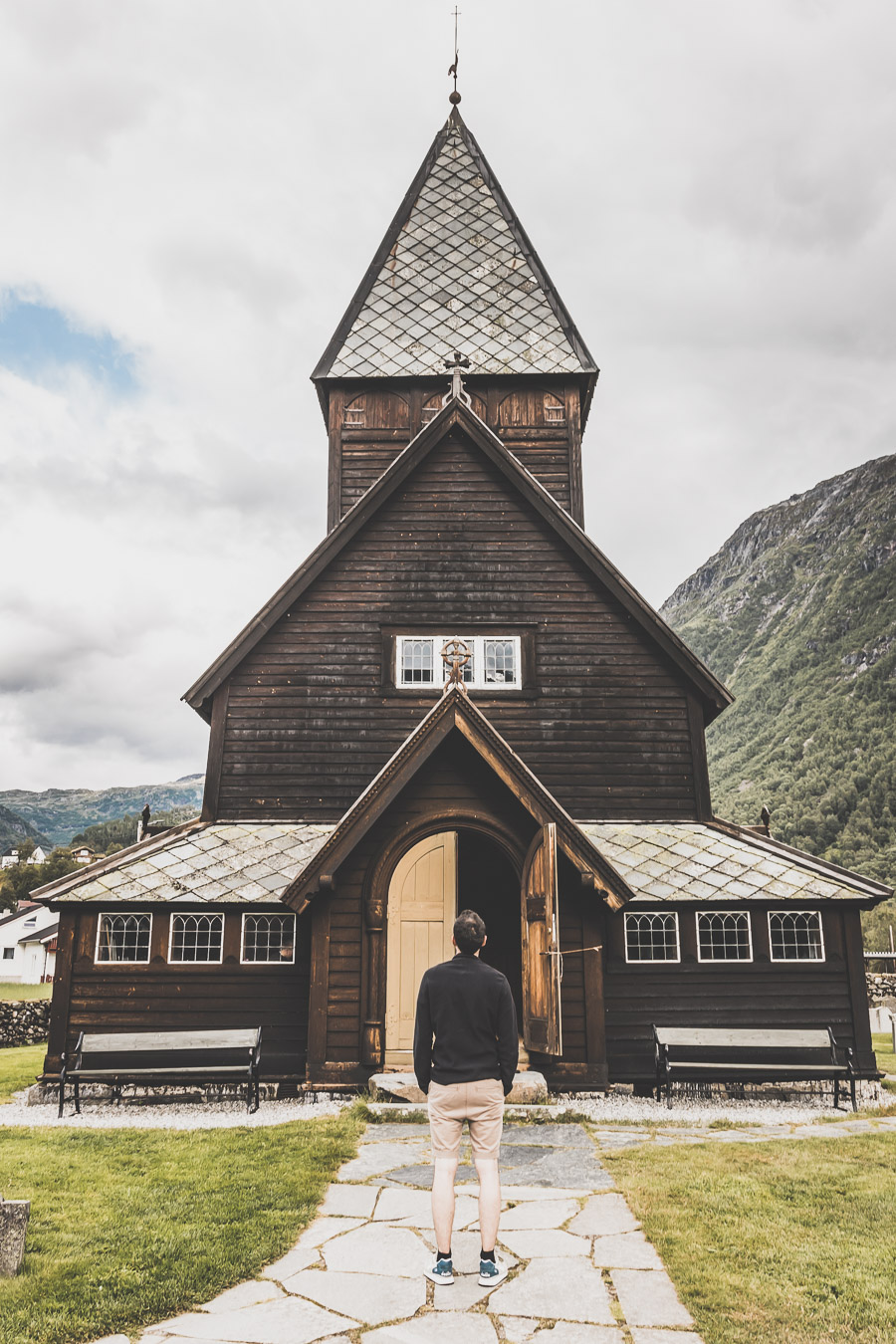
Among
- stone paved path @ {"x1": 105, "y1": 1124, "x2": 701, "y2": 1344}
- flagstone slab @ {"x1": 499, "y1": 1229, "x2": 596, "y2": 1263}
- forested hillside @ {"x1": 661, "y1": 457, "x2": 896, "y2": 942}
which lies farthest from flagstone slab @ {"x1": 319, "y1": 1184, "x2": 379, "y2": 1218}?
forested hillside @ {"x1": 661, "y1": 457, "x2": 896, "y2": 942}

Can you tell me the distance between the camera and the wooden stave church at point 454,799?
11.9 meters

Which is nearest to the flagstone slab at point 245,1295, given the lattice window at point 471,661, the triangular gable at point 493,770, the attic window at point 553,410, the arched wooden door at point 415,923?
the triangular gable at point 493,770

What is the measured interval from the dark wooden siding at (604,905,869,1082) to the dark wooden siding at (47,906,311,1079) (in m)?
4.34

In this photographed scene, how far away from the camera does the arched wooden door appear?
41.8ft

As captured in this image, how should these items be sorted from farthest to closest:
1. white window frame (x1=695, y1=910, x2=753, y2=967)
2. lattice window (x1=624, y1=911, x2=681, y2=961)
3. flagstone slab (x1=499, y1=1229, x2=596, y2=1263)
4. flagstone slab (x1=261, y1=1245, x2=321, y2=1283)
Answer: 1. lattice window (x1=624, y1=911, x2=681, y2=961)
2. white window frame (x1=695, y1=910, x2=753, y2=967)
3. flagstone slab (x1=499, y1=1229, x2=596, y2=1263)
4. flagstone slab (x1=261, y1=1245, x2=321, y2=1283)

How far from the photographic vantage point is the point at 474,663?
1514 centimetres

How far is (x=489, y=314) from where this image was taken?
778 inches

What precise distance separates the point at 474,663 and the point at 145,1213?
9821 mm

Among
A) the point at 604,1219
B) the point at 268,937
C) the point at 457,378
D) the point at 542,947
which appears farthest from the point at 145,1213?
the point at 457,378

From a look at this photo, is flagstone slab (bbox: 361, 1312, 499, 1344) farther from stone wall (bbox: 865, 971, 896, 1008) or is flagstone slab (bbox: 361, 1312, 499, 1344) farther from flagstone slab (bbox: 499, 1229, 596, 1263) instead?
stone wall (bbox: 865, 971, 896, 1008)

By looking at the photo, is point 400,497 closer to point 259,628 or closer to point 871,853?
point 259,628

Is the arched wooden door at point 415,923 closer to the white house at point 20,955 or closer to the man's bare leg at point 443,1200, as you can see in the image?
the man's bare leg at point 443,1200

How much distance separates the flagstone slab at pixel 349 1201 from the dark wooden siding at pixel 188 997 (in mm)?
5532

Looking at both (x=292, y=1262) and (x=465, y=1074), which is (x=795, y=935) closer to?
(x=465, y=1074)
